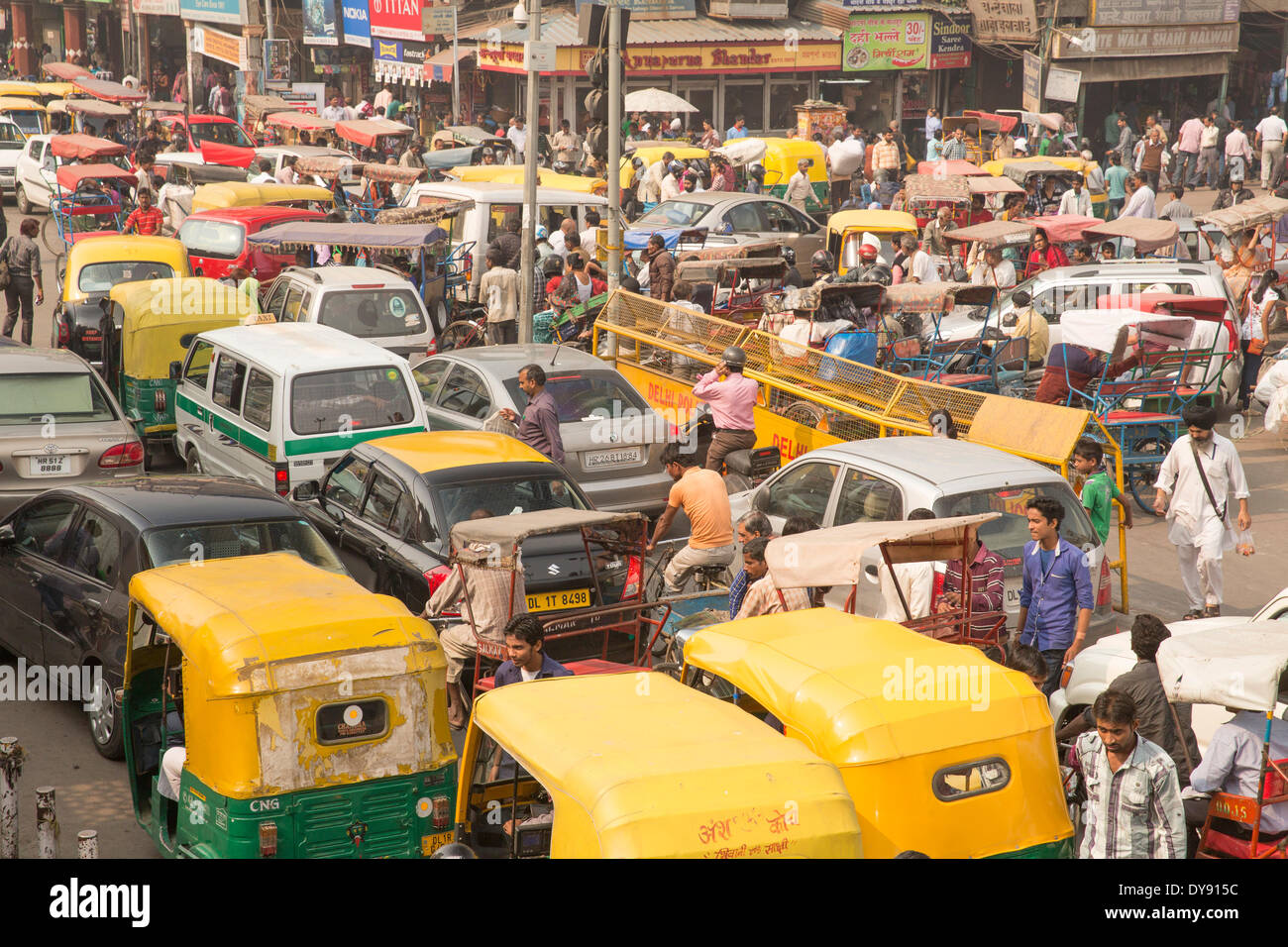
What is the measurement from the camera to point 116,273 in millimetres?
17141

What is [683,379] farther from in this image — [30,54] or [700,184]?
[30,54]

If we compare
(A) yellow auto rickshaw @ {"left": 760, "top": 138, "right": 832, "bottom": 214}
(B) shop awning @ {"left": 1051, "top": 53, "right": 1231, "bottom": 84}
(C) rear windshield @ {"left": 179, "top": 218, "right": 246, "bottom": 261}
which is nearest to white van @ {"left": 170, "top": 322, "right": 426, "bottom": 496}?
(C) rear windshield @ {"left": 179, "top": 218, "right": 246, "bottom": 261}

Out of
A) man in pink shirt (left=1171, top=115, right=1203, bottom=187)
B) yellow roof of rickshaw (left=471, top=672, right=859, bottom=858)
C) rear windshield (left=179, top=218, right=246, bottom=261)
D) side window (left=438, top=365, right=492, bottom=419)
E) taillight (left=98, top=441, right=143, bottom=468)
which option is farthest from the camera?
man in pink shirt (left=1171, top=115, right=1203, bottom=187)

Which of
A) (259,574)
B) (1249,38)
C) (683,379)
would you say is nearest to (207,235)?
(683,379)

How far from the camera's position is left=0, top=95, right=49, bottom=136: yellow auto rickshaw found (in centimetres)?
3325

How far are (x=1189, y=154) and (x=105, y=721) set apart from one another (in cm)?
2983

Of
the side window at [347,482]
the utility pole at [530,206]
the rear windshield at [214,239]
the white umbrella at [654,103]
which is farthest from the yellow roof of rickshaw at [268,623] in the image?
the white umbrella at [654,103]

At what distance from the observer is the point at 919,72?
39031 mm

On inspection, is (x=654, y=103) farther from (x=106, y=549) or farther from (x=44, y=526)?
(x=106, y=549)

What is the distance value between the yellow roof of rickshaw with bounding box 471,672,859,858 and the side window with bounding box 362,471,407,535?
173 inches

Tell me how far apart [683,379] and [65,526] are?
6.93m

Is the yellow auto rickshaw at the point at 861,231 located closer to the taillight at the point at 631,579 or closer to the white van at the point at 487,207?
the white van at the point at 487,207

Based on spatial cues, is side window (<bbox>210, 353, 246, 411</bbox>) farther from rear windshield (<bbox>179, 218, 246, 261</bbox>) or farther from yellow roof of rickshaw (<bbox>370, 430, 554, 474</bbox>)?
rear windshield (<bbox>179, 218, 246, 261</bbox>)

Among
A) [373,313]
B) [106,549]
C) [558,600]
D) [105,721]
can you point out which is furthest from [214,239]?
[105,721]
